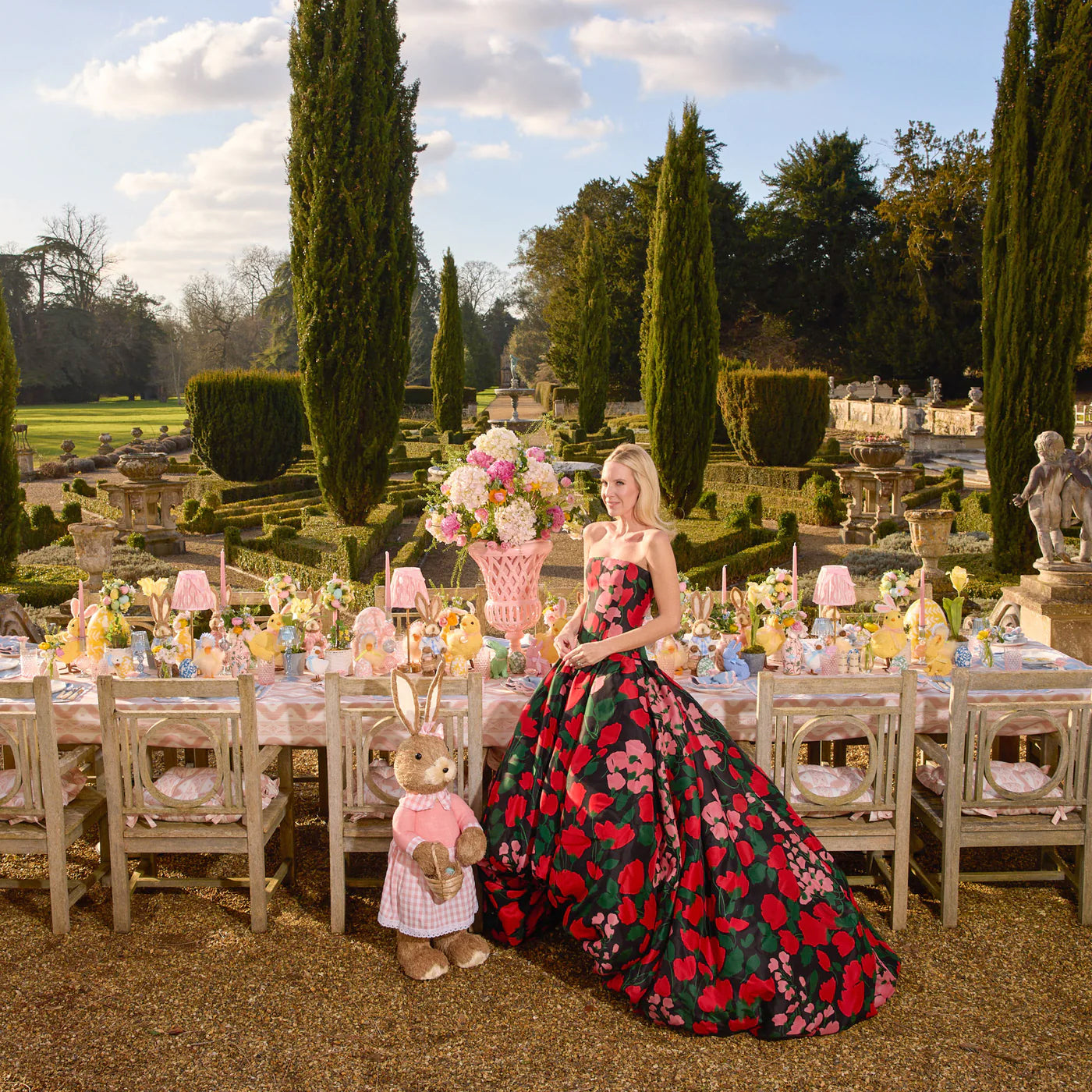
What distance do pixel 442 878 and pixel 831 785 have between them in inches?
64.2

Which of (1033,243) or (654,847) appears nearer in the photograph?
(654,847)

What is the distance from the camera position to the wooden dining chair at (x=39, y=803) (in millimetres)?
3811

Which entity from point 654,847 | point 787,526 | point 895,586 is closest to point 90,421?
point 787,526

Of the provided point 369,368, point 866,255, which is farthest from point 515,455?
point 866,255

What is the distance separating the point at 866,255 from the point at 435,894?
36120 millimetres

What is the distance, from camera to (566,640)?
4246 mm

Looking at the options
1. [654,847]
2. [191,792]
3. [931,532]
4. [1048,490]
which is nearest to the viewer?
[654,847]

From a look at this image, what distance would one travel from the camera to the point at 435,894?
142 inches

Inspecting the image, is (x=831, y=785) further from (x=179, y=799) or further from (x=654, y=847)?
(x=179, y=799)

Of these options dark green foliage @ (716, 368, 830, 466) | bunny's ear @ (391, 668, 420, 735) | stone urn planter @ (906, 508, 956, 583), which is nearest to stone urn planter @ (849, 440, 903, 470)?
dark green foliage @ (716, 368, 830, 466)

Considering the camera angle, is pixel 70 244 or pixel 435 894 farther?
pixel 70 244

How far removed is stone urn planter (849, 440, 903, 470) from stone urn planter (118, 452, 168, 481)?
10185mm

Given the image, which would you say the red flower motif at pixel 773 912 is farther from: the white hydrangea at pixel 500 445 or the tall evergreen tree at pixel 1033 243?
the tall evergreen tree at pixel 1033 243

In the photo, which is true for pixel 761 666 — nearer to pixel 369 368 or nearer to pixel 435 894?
pixel 435 894
